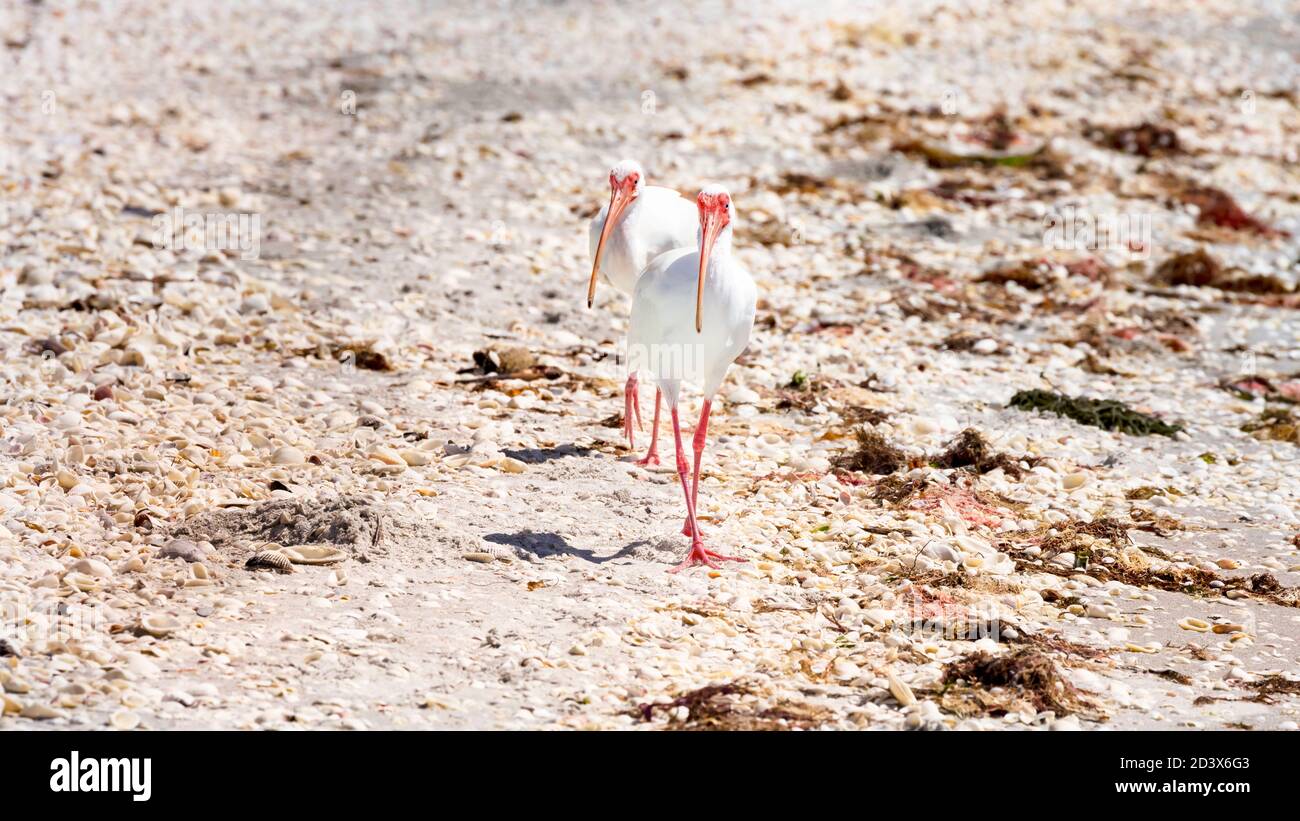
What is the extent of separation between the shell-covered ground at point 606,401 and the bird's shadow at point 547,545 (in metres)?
0.03

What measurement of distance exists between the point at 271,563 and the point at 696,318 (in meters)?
2.95

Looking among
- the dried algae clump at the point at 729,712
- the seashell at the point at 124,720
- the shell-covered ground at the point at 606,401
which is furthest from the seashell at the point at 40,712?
the dried algae clump at the point at 729,712

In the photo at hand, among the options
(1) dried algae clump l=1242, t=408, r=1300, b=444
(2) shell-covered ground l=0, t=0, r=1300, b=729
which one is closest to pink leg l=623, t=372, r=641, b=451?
(2) shell-covered ground l=0, t=0, r=1300, b=729

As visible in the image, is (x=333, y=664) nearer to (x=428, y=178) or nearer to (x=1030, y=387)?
(x=1030, y=387)

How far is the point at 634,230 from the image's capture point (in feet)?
35.1

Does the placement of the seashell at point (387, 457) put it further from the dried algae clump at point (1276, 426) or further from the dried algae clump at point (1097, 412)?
the dried algae clump at point (1276, 426)

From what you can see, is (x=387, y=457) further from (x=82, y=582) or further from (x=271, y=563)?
(x=82, y=582)

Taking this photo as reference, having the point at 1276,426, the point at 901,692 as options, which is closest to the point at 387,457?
the point at 901,692

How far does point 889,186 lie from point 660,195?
787cm

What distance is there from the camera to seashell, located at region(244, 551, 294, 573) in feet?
26.0

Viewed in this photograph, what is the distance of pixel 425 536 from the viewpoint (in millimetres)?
8445

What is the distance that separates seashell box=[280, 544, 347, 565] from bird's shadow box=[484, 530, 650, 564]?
962 millimetres

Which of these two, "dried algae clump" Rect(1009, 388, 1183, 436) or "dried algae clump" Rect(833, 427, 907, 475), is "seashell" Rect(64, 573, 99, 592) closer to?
"dried algae clump" Rect(833, 427, 907, 475)

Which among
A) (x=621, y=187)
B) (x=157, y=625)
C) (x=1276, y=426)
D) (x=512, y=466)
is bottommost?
(x=157, y=625)
